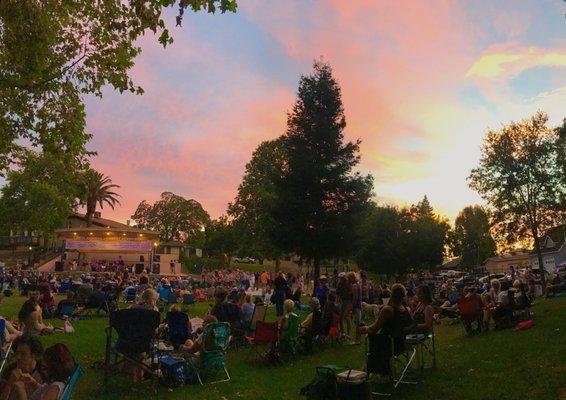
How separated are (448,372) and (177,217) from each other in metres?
87.5

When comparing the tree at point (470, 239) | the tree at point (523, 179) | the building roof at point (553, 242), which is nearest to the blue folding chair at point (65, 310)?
the tree at point (523, 179)

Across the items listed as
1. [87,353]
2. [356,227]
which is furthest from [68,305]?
[356,227]

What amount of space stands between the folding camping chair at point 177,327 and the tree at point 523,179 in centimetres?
2682

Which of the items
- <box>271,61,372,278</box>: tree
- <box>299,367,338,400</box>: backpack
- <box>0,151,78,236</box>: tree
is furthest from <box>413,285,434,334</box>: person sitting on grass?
<box>0,151,78,236</box>: tree

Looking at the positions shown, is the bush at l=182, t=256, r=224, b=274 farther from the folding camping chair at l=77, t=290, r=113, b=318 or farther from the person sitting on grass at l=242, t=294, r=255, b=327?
the person sitting on grass at l=242, t=294, r=255, b=327

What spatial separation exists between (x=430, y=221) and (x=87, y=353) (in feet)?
178

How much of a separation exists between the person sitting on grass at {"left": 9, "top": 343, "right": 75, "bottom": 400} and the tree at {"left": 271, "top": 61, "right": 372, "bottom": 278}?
83.6 ft

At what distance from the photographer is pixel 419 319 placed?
925 centimetres

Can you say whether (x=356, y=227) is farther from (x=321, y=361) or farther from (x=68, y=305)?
(x=321, y=361)

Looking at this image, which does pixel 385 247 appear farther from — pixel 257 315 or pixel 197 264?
pixel 257 315

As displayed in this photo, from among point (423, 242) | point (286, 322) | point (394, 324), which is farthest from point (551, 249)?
point (394, 324)

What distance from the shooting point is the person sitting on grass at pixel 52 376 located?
4.23m

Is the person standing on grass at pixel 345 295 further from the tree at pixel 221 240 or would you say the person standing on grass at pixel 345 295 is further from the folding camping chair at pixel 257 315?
the tree at pixel 221 240

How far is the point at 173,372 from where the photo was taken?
8.16 m
